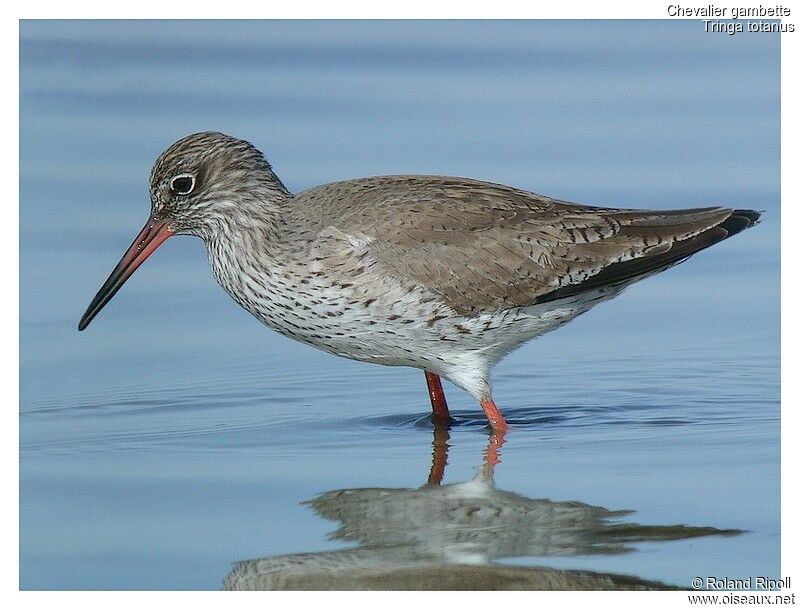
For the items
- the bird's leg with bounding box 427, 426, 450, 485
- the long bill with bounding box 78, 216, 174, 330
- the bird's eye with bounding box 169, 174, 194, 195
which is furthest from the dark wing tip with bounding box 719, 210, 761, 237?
the long bill with bounding box 78, 216, 174, 330

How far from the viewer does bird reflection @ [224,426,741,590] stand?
7656 mm

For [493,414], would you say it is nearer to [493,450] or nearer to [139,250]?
[493,450]

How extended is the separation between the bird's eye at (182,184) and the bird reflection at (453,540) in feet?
8.64

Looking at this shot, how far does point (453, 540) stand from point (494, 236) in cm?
272

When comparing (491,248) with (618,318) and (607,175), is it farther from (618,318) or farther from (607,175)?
(607,175)

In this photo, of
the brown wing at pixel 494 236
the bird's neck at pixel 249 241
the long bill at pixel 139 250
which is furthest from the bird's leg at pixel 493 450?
the long bill at pixel 139 250

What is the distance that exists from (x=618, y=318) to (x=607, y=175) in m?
2.36

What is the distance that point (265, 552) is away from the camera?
8102 mm

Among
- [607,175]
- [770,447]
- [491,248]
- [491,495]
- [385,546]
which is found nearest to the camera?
[385,546]

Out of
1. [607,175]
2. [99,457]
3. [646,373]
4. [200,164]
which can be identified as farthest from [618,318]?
[99,457]

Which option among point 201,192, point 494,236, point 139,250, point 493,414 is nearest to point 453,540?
point 493,414

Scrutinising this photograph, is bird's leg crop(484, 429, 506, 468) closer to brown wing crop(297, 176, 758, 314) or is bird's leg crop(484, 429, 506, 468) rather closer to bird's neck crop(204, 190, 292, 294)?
brown wing crop(297, 176, 758, 314)

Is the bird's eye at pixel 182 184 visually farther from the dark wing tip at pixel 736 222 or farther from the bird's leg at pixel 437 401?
the dark wing tip at pixel 736 222

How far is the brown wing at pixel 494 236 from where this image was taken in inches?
392
